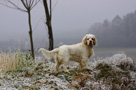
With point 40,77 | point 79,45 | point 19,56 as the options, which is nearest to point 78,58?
point 79,45

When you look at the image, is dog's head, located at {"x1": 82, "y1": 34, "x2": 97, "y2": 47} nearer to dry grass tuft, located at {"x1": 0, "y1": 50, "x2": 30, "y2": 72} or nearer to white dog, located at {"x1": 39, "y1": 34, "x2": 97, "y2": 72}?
white dog, located at {"x1": 39, "y1": 34, "x2": 97, "y2": 72}

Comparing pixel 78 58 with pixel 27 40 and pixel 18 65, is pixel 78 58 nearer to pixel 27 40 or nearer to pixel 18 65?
pixel 18 65

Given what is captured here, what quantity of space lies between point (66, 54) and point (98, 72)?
0.90 m

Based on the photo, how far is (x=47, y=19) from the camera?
8266 millimetres

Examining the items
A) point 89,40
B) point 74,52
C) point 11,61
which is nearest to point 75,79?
point 74,52

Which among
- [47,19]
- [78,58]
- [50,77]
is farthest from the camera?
[47,19]

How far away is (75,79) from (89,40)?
1.17 metres

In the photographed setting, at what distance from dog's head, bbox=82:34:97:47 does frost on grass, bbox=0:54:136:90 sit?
674 mm

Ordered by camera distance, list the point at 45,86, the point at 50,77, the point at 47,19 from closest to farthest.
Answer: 1. the point at 45,86
2. the point at 50,77
3. the point at 47,19

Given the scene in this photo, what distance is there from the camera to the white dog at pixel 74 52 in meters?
6.02

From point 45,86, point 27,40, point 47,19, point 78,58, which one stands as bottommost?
point 45,86

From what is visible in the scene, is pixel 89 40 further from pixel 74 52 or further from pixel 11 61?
pixel 11 61

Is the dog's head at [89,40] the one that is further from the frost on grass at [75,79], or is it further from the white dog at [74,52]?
the frost on grass at [75,79]

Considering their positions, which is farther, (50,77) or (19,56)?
(19,56)
